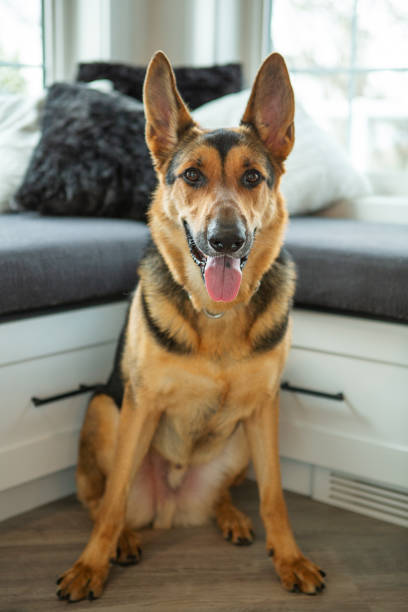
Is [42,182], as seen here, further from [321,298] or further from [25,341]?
[321,298]

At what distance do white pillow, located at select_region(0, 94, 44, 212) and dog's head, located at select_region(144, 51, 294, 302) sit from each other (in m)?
0.98

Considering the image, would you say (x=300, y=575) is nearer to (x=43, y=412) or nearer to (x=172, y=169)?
(x=43, y=412)

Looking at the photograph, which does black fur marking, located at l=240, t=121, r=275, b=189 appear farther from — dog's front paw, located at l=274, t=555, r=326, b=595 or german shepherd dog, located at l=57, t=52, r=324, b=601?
dog's front paw, located at l=274, t=555, r=326, b=595

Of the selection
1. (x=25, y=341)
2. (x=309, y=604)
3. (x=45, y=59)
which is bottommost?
(x=309, y=604)

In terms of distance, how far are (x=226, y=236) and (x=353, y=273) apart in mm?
588

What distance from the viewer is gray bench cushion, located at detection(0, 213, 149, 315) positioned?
5.49 feet

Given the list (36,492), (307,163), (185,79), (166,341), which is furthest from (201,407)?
(185,79)

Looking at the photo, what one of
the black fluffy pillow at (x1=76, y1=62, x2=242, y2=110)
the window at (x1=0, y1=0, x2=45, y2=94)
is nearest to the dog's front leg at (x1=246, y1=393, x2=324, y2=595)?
the black fluffy pillow at (x1=76, y1=62, x2=242, y2=110)

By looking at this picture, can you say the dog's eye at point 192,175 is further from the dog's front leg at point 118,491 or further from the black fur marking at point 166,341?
the dog's front leg at point 118,491

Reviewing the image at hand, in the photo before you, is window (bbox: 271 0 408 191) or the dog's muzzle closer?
the dog's muzzle

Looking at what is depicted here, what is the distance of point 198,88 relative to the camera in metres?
2.76

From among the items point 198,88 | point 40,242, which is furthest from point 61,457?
point 198,88

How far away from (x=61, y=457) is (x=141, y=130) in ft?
3.90

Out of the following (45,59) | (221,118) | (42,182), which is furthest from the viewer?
(45,59)
